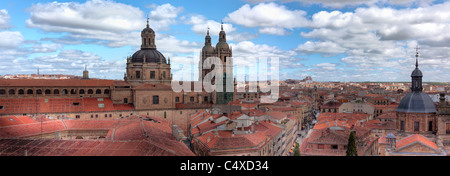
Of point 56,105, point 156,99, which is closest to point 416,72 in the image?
point 156,99

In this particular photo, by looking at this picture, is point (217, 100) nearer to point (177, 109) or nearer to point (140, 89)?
point (177, 109)

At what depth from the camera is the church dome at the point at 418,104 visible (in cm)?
3966

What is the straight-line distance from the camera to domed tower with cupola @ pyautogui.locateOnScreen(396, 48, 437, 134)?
39.4 meters

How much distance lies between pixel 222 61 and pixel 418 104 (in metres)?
46.0

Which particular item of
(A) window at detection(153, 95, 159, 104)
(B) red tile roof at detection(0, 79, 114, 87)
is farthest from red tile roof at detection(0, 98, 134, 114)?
(A) window at detection(153, 95, 159, 104)

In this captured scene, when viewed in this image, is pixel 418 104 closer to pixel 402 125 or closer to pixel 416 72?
pixel 402 125

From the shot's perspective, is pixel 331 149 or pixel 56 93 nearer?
pixel 331 149

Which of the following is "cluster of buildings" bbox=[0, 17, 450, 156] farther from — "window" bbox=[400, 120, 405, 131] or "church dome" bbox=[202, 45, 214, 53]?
"church dome" bbox=[202, 45, 214, 53]

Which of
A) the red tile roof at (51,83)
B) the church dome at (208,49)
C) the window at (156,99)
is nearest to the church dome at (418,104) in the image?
the window at (156,99)

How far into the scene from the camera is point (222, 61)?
78000mm

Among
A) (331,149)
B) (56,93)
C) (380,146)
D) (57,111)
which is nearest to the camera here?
(331,149)

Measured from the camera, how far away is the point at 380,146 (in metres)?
37.5
